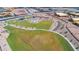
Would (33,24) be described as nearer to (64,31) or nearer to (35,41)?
(35,41)

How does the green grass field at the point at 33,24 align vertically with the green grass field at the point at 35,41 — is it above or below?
above

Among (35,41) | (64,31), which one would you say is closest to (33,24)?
(35,41)

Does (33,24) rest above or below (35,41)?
above

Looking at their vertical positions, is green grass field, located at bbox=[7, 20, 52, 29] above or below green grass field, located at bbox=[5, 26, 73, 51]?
above

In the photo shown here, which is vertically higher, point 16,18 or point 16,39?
point 16,18

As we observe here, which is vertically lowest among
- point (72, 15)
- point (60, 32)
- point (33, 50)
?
point (33, 50)
